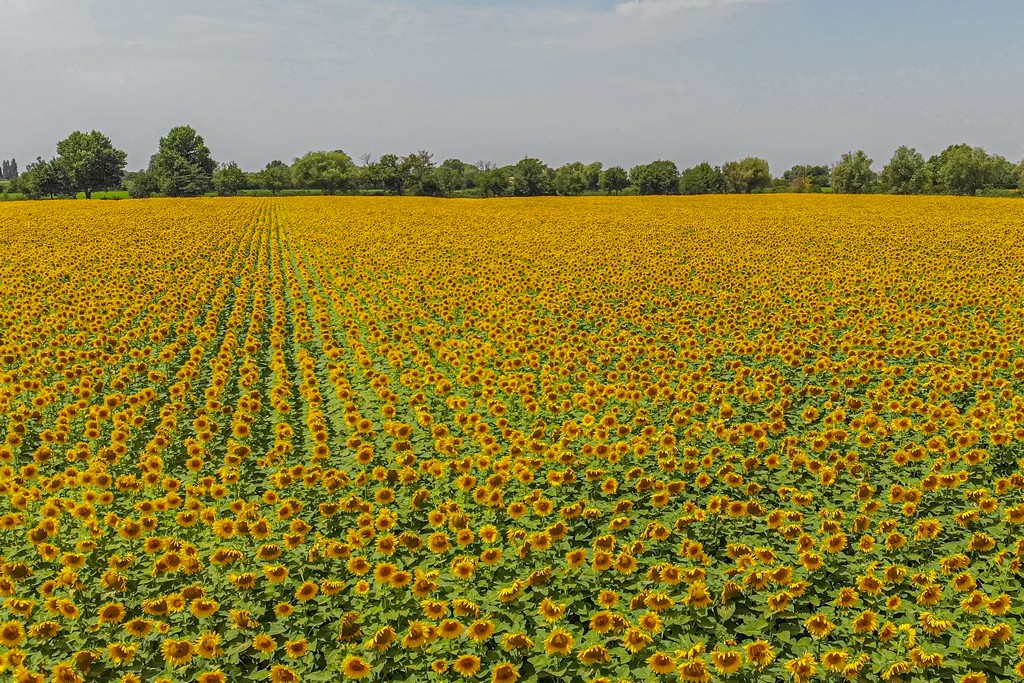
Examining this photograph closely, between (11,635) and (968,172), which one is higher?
(968,172)

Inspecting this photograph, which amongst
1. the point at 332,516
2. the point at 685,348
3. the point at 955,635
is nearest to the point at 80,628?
the point at 332,516

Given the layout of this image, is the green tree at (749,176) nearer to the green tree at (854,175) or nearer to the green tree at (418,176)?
the green tree at (854,175)

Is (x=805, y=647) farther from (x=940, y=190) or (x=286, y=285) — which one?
(x=940, y=190)

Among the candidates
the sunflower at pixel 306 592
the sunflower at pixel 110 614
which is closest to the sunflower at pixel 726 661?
the sunflower at pixel 306 592

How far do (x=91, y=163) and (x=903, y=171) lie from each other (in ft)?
434

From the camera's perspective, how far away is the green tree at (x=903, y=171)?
98.5m

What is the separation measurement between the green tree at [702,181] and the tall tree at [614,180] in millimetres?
11220

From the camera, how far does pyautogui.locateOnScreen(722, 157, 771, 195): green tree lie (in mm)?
126062

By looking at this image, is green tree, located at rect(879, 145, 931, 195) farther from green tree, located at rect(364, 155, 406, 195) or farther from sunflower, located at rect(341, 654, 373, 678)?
sunflower, located at rect(341, 654, 373, 678)

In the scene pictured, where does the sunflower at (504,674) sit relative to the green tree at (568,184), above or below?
below

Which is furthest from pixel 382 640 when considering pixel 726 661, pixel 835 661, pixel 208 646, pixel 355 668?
pixel 835 661

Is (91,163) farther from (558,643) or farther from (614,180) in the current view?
(558,643)

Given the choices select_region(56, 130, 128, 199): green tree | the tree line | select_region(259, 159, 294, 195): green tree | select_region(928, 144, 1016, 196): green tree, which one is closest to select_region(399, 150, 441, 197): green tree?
the tree line

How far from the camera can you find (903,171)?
101 metres
